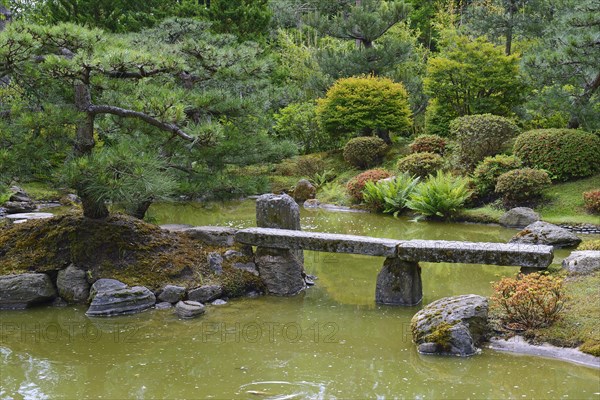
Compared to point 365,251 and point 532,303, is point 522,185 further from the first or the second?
point 532,303

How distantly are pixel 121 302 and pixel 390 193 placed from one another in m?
9.26

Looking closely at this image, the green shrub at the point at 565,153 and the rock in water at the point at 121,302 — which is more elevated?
the green shrub at the point at 565,153

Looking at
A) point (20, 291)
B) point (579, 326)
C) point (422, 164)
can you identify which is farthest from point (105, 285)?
point (422, 164)

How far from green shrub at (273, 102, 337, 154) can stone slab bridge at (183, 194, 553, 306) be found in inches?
525

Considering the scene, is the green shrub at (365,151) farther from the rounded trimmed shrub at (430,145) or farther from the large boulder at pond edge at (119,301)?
the large boulder at pond edge at (119,301)

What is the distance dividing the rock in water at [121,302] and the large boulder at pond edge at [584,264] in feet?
17.1

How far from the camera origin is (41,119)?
8.02 meters

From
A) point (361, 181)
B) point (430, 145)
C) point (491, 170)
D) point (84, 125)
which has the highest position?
point (84, 125)

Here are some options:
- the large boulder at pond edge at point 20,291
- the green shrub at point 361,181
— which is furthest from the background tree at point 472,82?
the large boulder at pond edge at point 20,291

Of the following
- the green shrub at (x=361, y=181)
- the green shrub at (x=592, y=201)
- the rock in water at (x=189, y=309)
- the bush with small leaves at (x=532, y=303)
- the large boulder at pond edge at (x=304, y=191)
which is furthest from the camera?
the large boulder at pond edge at (x=304, y=191)

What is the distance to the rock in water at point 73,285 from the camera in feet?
27.5

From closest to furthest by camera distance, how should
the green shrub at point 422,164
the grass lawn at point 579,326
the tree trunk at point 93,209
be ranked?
the grass lawn at point 579,326 → the tree trunk at point 93,209 → the green shrub at point 422,164

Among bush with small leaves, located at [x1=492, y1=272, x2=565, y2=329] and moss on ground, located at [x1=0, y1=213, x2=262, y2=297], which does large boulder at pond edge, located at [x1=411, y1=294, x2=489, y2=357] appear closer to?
bush with small leaves, located at [x1=492, y1=272, x2=565, y2=329]

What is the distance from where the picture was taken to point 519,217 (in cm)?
1426
